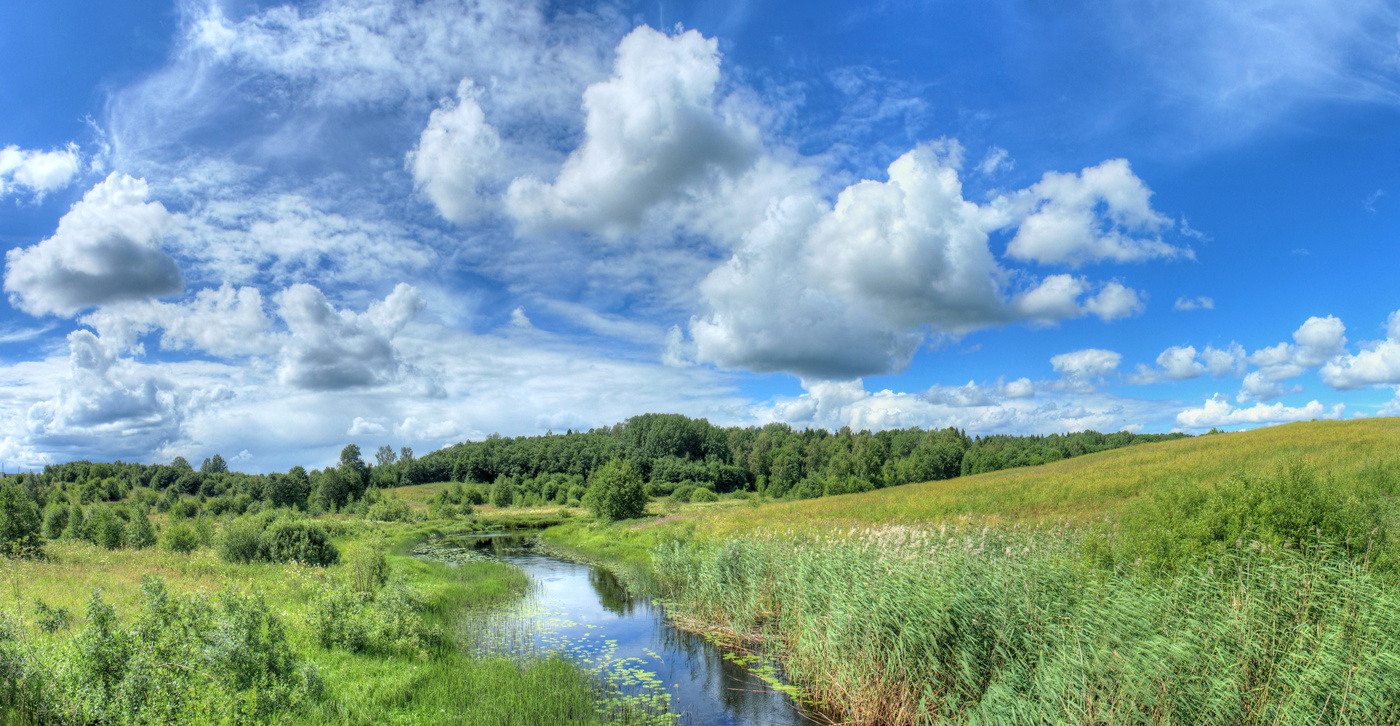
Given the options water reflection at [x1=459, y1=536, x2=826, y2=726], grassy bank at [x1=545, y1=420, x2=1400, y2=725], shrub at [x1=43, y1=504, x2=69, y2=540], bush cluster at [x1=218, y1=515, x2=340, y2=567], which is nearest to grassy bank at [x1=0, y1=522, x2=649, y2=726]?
water reflection at [x1=459, y1=536, x2=826, y2=726]

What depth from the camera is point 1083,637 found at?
8.57m

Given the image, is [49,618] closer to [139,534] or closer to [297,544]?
[297,544]

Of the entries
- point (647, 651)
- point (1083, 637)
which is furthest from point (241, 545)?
point (1083, 637)

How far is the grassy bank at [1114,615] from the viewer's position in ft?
23.6

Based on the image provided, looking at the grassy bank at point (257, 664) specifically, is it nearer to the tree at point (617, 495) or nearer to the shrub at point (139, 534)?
the shrub at point (139, 534)

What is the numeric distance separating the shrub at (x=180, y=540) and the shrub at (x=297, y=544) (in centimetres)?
602

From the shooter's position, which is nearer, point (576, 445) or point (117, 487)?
point (117, 487)

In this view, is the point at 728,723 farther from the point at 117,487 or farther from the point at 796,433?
the point at 796,433

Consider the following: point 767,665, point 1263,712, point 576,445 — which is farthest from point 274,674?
point 576,445

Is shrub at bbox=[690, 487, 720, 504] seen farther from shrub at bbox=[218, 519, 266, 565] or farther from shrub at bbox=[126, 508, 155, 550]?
shrub at bbox=[218, 519, 266, 565]

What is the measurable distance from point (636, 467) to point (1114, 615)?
370ft

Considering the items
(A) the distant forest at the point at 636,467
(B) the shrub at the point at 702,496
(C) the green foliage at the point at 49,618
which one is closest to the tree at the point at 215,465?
(A) the distant forest at the point at 636,467

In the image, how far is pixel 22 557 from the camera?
2383 centimetres

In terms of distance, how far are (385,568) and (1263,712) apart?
26913 millimetres
